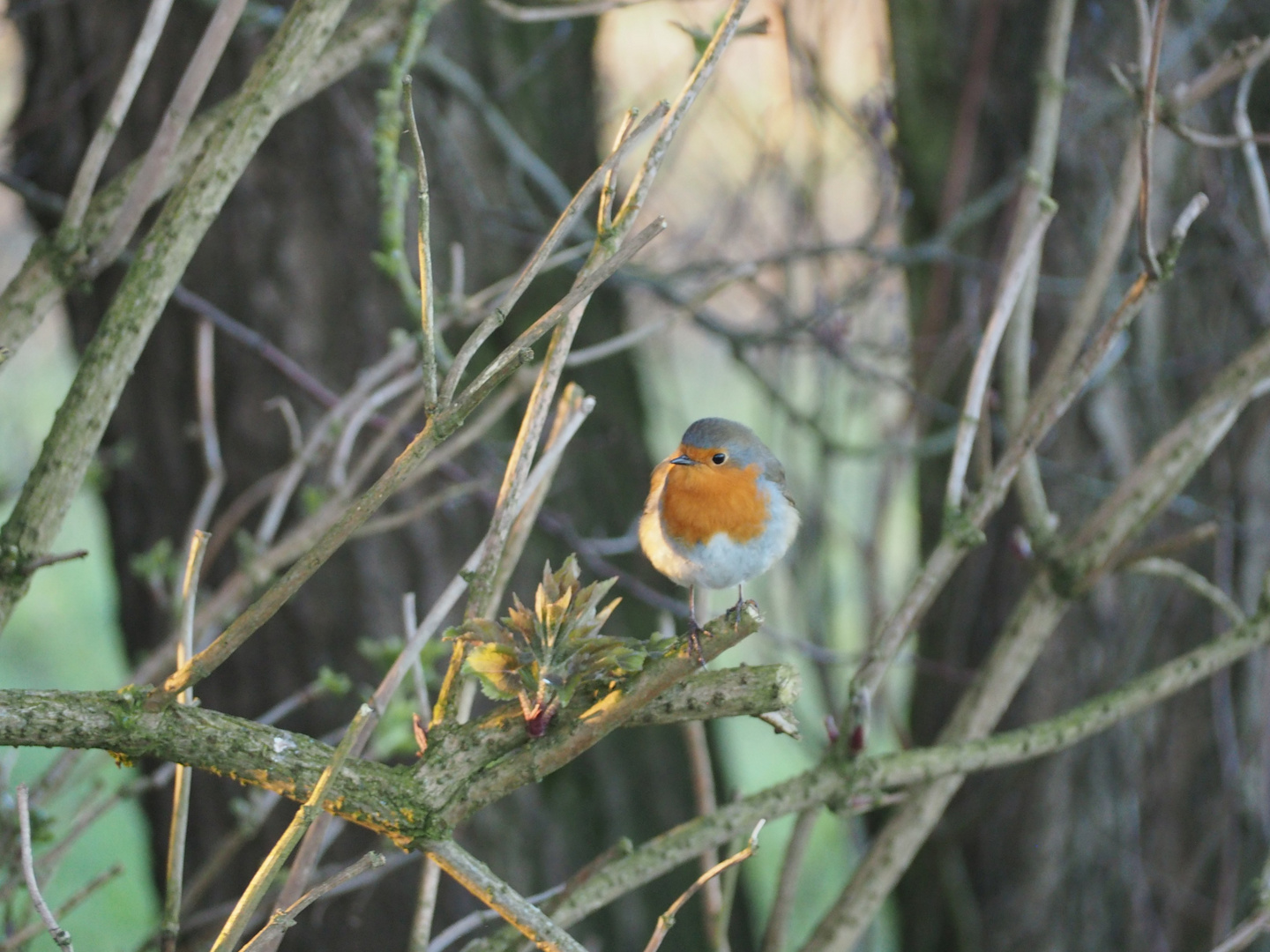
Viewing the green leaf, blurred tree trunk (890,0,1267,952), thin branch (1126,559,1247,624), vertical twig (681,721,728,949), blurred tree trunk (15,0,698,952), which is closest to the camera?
the green leaf

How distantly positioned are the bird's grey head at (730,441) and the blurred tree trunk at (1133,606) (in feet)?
4.97

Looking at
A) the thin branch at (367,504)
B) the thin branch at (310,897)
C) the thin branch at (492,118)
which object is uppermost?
the thin branch at (492,118)

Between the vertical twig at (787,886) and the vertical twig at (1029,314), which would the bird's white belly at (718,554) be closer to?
the vertical twig at (787,886)

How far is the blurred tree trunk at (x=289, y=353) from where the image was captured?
9.89ft

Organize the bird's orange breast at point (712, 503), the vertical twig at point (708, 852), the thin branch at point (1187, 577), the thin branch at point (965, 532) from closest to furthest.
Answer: the thin branch at point (965, 532) → the bird's orange breast at point (712, 503) → the vertical twig at point (708, 852) → the thin branch at point (1187, 577)

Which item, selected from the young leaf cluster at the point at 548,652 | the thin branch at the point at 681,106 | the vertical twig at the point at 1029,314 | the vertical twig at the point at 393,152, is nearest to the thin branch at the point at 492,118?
the vertical twig at the point at 393,152

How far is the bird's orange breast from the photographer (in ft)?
5.92

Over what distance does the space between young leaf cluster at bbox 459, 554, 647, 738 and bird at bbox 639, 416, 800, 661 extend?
1.85 ft

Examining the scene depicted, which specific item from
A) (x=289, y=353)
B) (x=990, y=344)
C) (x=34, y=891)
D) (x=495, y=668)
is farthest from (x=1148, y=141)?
(x=289, y=353)

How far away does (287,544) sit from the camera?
2.03m

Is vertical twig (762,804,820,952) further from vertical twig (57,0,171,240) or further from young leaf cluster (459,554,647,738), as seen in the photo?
vertical twig (57,0,171,240)

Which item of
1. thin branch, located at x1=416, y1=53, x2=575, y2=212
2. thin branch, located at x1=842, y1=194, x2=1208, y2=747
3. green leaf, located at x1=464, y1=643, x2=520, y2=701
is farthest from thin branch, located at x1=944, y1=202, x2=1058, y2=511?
thin branch, located at x1=416, y1=53, x2=575, y2=212

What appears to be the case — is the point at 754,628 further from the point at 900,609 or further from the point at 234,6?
the point at 234,6

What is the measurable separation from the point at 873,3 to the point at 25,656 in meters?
4.86
